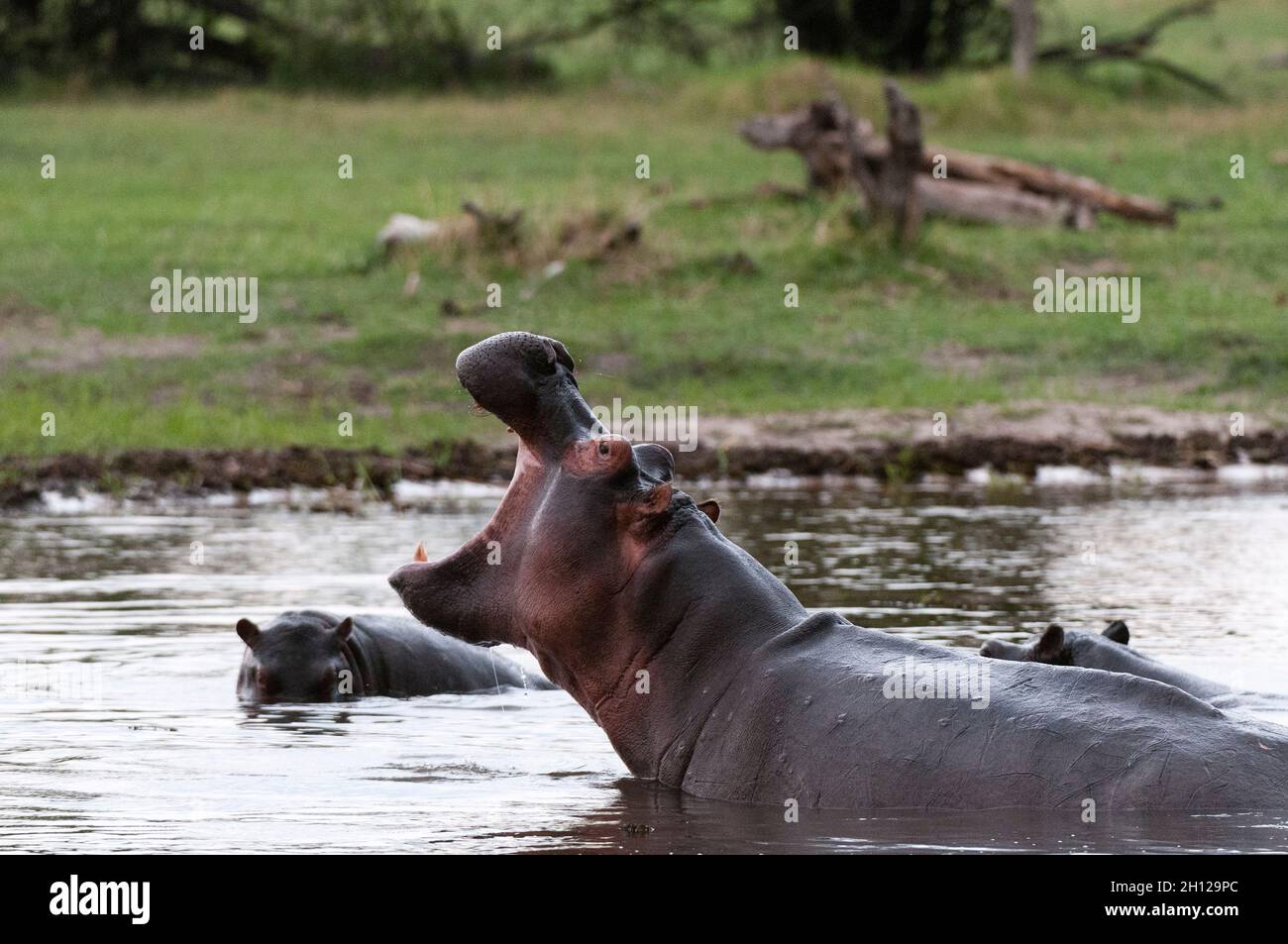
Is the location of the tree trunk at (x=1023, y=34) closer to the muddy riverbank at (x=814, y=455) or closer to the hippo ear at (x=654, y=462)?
the muddy riverbank at (x=814, y=455)

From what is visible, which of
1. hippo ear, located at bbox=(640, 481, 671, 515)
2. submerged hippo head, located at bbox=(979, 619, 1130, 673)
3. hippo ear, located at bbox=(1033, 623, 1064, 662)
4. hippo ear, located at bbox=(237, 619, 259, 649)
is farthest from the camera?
hippo ear, located at bbox=(237, 619, 259, 649)

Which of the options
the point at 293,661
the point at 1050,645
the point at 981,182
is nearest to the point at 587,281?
the point at 981,182

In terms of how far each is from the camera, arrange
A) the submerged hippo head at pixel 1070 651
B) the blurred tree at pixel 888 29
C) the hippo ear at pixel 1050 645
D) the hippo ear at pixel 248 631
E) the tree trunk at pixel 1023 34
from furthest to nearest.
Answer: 1. the blurred tree at pixel 888 29
2. the tree trunk at pixel 1023 34
3. the hippo ear at pixel 248 631
4. the submerged hippo head at pixel 1070 651
5. the hippo ear at pixel 1050 645

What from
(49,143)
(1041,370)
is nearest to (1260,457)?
(1041,370)

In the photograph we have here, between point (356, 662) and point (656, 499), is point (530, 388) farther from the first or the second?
point (356, 662)

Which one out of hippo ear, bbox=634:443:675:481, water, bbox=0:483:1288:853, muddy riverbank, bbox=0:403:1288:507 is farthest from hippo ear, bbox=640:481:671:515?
muddy riverbank, bbox=0:403:1288:507

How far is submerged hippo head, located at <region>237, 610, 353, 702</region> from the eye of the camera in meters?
7.12

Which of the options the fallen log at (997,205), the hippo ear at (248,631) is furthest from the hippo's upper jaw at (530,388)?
the fallen log at (997,205)

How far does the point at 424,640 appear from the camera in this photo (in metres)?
7.66

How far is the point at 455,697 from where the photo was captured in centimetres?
745

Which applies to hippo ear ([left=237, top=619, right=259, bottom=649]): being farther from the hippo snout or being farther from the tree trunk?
the tree trunk

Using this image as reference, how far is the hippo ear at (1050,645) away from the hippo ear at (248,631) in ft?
8.83

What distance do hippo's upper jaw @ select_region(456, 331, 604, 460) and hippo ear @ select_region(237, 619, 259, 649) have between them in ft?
8.15

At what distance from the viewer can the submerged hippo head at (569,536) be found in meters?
4.71
